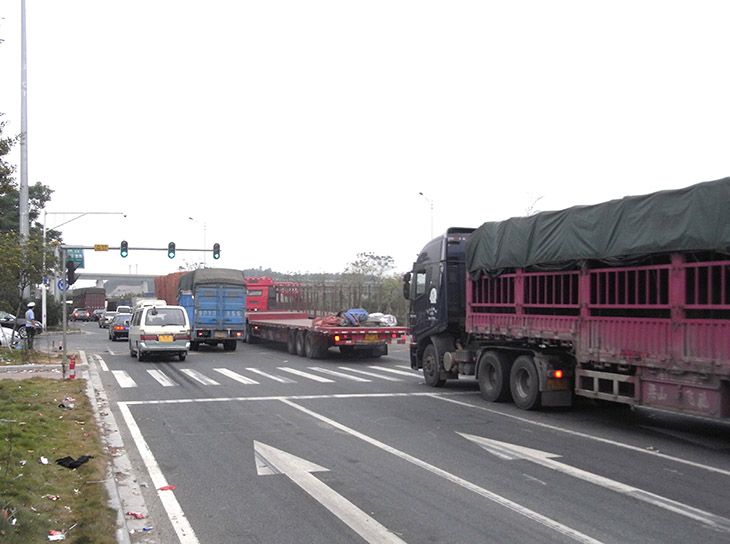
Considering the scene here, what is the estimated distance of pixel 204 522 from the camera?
6.22 m

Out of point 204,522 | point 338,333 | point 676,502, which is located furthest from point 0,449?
point 338,333

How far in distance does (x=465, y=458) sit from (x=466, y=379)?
1004cm

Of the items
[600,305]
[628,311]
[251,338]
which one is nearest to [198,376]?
[600,305]

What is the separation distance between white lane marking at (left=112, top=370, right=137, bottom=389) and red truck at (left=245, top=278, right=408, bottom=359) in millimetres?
6610

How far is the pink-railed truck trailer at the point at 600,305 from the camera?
29.5 ft

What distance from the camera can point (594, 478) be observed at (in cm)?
769

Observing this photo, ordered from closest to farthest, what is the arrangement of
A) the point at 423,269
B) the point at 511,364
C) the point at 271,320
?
the point at 511,364 < the point at 423,269 < the point at 271,320

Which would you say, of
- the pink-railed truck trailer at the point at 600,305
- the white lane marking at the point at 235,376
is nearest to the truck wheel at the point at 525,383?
the pink-railed truck trailer at the point at 600,305

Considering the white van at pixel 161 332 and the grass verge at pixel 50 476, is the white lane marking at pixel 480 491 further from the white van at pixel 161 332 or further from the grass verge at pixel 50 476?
the white van at pixel 161 332

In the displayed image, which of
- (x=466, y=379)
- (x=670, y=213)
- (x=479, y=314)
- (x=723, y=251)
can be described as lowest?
(x=466, y=379)

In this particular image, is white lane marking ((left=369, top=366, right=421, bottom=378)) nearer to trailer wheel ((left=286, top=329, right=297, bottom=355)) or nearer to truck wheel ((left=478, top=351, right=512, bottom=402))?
truck wheel ((left=478, top=351, right=512, bottom=402))

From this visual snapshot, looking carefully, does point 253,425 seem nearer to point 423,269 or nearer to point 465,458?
point 465,458

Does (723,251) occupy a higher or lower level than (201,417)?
higher

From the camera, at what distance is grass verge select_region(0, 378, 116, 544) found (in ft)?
18.5
